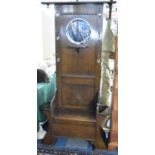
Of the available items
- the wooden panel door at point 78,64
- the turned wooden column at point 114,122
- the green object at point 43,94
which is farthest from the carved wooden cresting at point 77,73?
the green object at point 43,94

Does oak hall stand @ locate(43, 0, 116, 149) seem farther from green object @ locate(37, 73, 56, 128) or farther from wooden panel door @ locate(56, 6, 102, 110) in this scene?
green object @ locate(37, 73, 56, 128)

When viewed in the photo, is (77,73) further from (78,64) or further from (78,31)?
(78,31)

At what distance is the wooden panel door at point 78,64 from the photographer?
2125 millimetres

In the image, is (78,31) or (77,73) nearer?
(78,31)

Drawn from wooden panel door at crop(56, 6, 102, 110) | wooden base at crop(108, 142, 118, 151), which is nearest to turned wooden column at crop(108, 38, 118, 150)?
wooden base at crop(108, 142, 118, 151)

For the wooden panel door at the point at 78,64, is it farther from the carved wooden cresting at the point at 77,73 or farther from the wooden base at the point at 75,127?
the wooden base at the point at 75,127

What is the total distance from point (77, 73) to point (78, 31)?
459 mm

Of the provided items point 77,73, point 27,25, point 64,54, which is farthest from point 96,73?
point 27,25

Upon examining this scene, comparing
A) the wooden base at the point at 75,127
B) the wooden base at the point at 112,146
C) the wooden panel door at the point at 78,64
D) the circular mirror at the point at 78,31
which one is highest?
the circular mirror at the point at 78,31

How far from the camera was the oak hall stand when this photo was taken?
210 centimetres

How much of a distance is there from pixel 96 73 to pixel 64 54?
410mm

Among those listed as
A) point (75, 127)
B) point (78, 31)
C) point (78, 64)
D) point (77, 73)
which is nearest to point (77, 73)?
point (77, 73)

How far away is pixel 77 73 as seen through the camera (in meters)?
2.26
